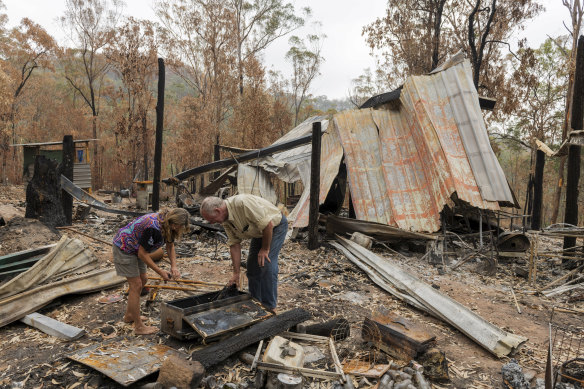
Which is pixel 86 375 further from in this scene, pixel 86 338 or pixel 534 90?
pixel 534 90

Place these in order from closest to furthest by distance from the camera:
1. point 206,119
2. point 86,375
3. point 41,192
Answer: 1. point 86,375
2. point 41,192
3. point 206,119

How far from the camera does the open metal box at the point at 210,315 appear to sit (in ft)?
12.0

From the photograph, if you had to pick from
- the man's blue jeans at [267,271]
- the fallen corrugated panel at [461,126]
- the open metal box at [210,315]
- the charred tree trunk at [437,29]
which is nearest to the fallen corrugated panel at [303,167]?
the fallen corrugated panel at [461,126]

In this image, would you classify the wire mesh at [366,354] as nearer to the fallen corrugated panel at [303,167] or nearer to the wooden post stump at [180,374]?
the wooden post stump at [180,374]

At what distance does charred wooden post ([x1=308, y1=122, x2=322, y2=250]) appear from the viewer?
7.98m

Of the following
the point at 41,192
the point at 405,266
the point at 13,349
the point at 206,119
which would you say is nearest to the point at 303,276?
the point at 405,266

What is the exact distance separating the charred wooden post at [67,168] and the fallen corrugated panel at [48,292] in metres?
5.09

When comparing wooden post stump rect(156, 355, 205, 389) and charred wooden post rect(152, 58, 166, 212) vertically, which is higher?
charred wooden post rect(152, 58, 166, 212)

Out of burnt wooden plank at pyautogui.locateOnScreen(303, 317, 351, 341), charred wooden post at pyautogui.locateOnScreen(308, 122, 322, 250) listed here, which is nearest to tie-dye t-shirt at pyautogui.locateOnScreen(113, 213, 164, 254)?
burnt wooden plank at pyautogui.locateOnScreen(303, 317, 351, 341)

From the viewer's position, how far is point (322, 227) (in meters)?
9.73

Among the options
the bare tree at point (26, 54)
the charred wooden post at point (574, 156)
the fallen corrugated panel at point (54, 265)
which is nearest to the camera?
the fallen corrugated panel at point (54, 265)

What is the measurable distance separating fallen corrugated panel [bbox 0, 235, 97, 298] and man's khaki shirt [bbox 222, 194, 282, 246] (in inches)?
119

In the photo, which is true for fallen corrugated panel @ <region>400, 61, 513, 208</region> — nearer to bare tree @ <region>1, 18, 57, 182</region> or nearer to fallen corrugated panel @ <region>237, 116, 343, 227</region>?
fallen corrugated panel @ <region>237, 116, 343, 227</region>

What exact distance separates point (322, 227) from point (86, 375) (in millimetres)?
7001
